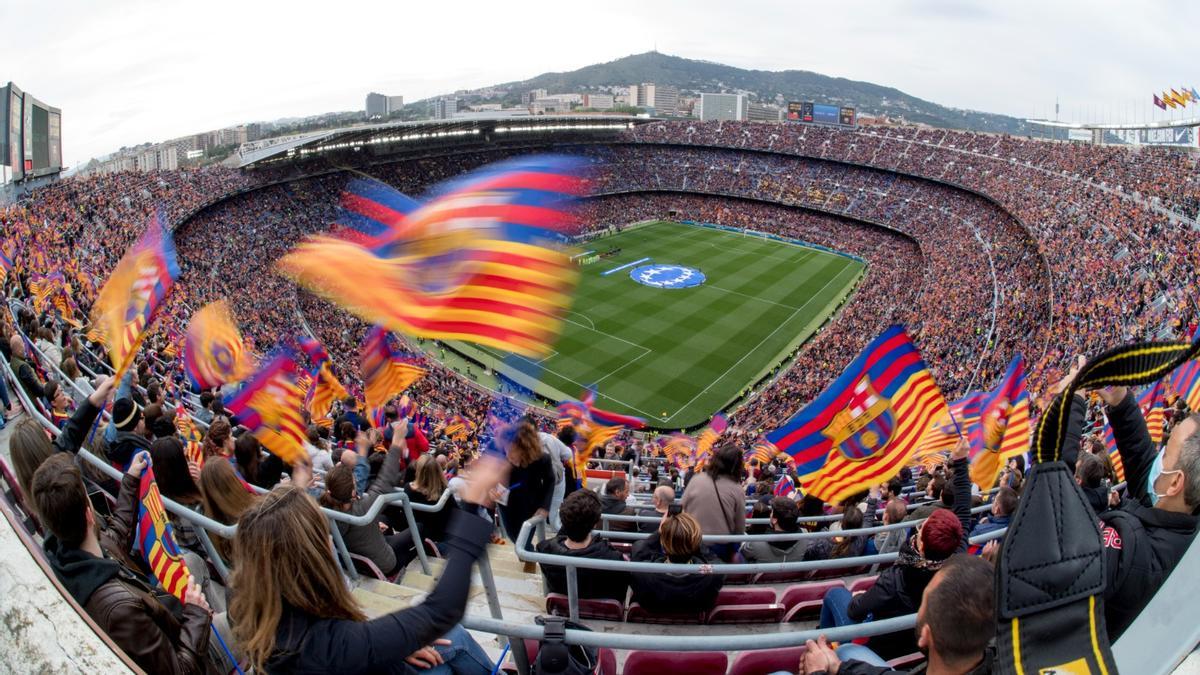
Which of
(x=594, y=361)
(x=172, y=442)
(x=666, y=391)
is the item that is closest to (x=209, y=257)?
(x=594, y=361)

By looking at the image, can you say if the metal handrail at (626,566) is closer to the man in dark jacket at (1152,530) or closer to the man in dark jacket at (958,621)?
the man in dark jacket at (1152,530)

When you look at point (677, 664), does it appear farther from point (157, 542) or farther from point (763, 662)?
point (157, 542)

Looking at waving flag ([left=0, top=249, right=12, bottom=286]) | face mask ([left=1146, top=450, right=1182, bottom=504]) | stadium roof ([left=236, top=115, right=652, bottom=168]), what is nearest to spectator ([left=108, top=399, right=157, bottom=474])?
face mask ([left=1146, top=450, right=1182, bottom=504])

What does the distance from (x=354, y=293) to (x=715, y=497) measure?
4026 mm

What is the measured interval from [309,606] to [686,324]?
36062mm

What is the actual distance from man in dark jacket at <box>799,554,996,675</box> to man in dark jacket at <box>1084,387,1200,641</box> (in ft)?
2.56

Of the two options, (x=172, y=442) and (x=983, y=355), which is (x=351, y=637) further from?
(x=983, y=355)

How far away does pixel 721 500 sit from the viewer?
588 cm

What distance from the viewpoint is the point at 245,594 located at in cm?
240

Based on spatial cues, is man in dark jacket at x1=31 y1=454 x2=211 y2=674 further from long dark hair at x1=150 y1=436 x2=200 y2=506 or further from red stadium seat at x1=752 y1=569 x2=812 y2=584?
red stadium seat at x1=752 y1=569 x2=812 y2=584

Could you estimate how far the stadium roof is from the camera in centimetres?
4519

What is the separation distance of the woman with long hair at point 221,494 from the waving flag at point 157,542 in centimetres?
63

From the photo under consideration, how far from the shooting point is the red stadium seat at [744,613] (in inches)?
178

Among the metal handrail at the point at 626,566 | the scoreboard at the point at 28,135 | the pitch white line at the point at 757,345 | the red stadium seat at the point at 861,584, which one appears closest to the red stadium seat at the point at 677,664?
the metal handrail at the point at 626,566
